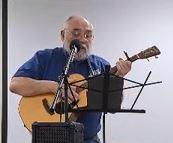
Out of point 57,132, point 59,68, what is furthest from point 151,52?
point 57,132

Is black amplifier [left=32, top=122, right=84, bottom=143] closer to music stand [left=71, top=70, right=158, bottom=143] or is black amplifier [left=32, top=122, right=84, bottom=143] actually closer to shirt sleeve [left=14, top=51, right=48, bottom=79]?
music stand [left=71, top=70, right=158, bottom=143]

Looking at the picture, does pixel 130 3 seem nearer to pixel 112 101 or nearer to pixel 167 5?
pixel 167 5

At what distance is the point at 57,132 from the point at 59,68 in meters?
1.06

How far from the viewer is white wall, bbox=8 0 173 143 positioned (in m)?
3.19

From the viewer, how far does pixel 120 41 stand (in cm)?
331

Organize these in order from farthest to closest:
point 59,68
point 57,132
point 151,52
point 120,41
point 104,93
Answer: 1. point 120,41
2. point 59,68
3. point 151,52
4. point 104,93
5. point 57,132

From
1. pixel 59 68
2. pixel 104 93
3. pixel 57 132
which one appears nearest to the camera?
pixel 57 132

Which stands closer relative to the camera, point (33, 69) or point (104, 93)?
point (104, 93)

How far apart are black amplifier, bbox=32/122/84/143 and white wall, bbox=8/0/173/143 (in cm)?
150

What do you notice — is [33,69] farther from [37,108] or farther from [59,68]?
[37,108]

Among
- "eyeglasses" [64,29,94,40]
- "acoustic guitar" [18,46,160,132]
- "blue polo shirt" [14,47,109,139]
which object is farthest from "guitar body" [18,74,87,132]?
"eyeglasses" [64,29,94,40]
